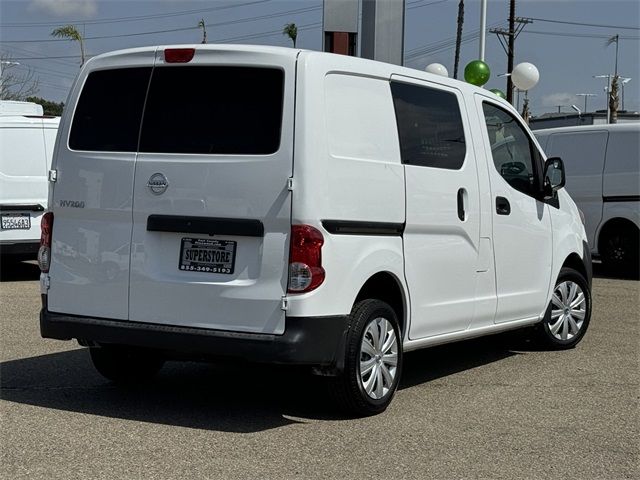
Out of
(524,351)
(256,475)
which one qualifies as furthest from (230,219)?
(524,351)

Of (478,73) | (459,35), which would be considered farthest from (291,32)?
(478,73)

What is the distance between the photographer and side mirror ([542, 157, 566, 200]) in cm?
810

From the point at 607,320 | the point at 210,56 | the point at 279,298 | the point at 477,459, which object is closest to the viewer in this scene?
the point at 477,459

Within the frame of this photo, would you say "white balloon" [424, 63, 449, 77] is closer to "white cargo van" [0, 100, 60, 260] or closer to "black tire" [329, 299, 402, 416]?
"white cargo van" [0, 100, 60, 260]

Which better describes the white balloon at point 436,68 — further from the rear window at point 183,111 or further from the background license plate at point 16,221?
the rear window at point 183,111

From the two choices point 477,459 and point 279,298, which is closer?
point 477,459

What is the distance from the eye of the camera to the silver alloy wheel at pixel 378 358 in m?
6.03

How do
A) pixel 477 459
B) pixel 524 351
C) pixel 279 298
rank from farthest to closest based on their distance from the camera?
pixel 524 351
pixel 279 298
pixel 477 459

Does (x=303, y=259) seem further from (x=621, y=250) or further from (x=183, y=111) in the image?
(x=621, y=250)

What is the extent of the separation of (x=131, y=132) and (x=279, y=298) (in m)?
1.43

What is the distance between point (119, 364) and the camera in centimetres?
685

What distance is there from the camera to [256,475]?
488 cm

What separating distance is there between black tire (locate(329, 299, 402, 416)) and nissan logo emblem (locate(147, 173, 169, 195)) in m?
1.31

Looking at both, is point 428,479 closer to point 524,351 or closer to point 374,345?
point 374,345
